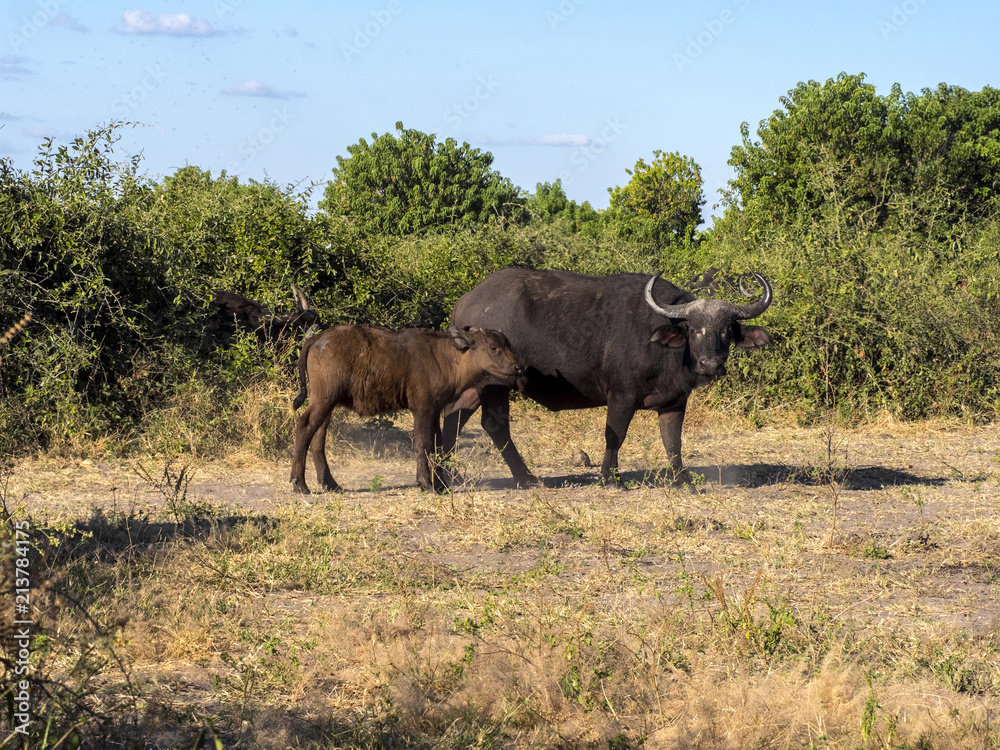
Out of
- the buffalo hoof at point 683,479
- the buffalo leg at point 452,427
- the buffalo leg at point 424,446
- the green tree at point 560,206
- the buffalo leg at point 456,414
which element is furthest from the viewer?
the green tree at point 560,206

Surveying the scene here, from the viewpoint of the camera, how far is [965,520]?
7.96 metres

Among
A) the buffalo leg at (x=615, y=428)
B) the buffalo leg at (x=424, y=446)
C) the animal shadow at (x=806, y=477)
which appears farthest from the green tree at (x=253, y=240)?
the animal shadow at (x=806, y=477)

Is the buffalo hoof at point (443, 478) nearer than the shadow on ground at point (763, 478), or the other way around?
the buffalo hoof at point (443, 478)

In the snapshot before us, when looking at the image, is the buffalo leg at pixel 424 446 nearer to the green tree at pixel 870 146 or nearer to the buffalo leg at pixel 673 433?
the buffalo leg at pixel 673 433

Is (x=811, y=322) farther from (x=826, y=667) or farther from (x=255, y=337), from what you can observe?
(x=826, y=667)

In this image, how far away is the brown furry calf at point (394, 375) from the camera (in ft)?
27.5

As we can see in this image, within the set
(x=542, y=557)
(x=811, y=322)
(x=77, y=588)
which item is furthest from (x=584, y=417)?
(x=77, y=588)

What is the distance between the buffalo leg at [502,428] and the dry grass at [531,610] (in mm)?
218

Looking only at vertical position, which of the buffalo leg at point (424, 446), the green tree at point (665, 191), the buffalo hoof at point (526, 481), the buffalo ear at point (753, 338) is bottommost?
the buffalo hoof at point (526, 481)

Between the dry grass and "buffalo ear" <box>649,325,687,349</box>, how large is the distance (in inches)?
48.0

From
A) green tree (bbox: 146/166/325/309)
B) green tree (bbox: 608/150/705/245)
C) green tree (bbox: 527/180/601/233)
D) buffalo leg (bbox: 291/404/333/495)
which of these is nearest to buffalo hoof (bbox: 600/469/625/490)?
buffalo leg (bbox: 291/404/333/495)

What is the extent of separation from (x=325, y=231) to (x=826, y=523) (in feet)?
22.5

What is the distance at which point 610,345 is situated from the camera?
30.2ft

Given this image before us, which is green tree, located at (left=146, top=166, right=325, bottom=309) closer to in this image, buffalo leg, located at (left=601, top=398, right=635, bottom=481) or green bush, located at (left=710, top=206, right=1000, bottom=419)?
buffalo leg, located at (left=601, top=398, right=635, bottom=481)
